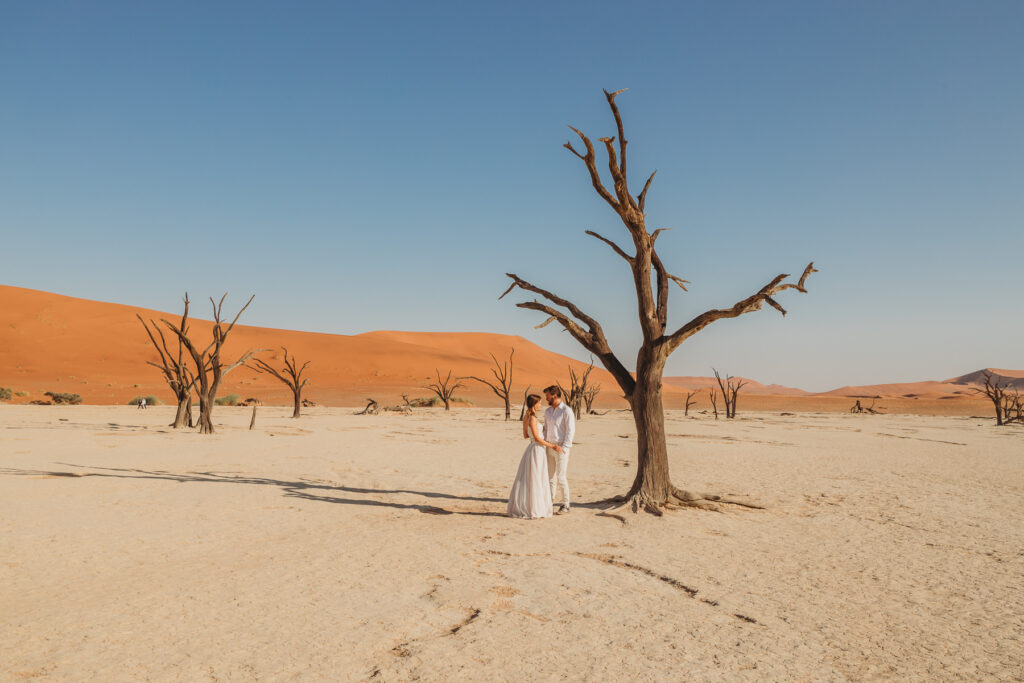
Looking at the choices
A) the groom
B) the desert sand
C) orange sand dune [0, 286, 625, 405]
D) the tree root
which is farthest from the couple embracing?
orange sand dune [0, 286, 625, 405]

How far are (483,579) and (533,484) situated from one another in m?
2.61

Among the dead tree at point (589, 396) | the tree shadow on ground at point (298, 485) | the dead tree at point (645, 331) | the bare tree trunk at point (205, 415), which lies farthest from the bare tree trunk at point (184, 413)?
the dead tree at point (589, 396)

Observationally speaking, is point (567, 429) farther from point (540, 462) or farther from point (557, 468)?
point (557, 468)

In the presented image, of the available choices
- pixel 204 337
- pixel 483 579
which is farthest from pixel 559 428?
pixel 204 337

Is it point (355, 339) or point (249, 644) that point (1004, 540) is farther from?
point (355, 339)

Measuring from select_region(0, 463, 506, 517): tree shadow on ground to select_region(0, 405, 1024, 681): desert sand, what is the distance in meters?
0.07

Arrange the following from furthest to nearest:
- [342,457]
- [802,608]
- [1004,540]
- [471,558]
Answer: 1. [342,457]
2. [1004,540]
3. [471,558]
4. [802,608]

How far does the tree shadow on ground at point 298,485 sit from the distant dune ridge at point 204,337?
30292mm

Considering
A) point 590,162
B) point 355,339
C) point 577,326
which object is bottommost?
point 577,326

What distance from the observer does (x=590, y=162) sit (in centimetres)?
848

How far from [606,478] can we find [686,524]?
170 inches

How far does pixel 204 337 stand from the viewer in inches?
2916

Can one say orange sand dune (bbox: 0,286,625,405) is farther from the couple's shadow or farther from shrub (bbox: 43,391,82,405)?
the couple's shadow

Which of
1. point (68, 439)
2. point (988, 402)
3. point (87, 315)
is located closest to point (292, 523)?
point (68, 439)
